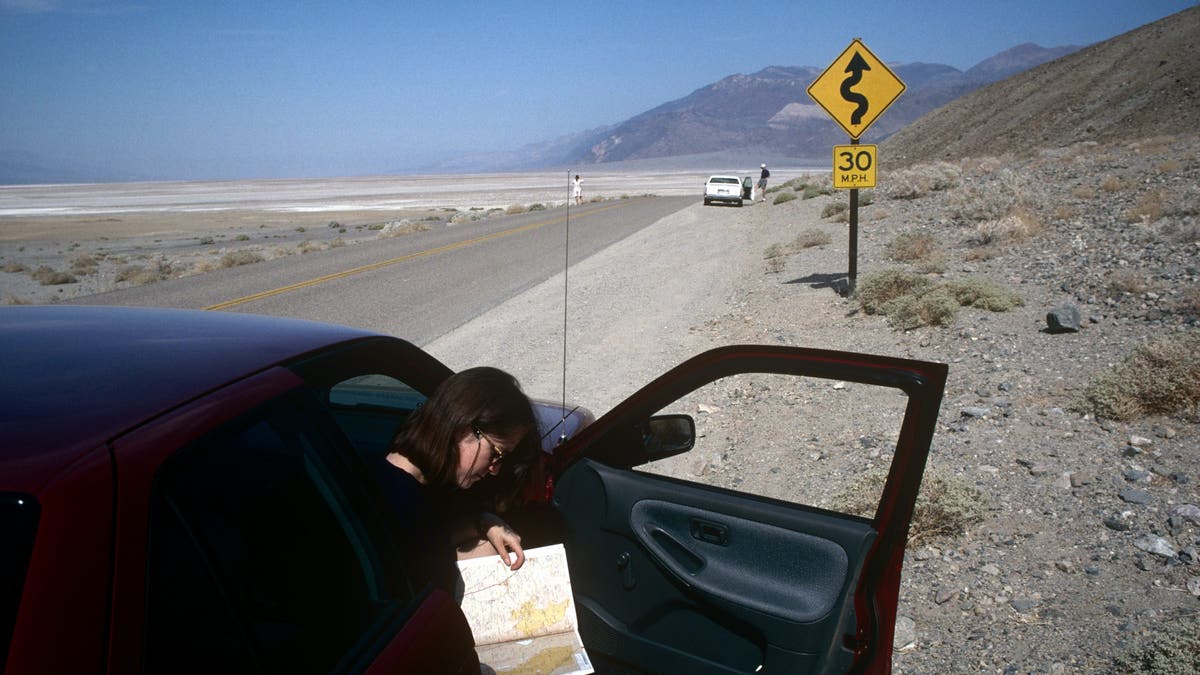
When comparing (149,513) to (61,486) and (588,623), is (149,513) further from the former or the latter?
(588,623)

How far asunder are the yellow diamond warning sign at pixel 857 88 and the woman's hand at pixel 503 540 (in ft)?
29.3

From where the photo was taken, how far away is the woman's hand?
2.70 metres

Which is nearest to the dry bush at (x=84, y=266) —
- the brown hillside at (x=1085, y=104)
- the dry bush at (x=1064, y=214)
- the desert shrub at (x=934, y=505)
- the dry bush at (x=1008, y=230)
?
the dry bush at (x=1008, y=230)

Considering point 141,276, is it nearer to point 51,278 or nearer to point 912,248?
point 51,278

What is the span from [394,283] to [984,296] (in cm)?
1059

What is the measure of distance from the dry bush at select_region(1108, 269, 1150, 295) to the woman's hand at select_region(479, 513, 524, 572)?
809 centimetres

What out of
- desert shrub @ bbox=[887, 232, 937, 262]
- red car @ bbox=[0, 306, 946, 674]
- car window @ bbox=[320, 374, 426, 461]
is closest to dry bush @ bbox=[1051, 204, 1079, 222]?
desert shrub @ bbox=[887, 232, 937, 262]

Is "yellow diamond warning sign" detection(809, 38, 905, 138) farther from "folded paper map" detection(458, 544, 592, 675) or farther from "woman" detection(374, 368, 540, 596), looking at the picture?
"folded paper map" detection(458, 544, 592, 675)

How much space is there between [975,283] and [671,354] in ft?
11.0

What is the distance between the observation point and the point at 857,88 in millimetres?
10602

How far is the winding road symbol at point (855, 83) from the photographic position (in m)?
10.5

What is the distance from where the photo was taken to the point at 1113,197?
16.1 m

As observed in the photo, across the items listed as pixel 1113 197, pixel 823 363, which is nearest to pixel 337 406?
pixel 823 363

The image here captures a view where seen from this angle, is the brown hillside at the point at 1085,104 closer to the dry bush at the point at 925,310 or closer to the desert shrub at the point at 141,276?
the dry bush at the point at 925,310
